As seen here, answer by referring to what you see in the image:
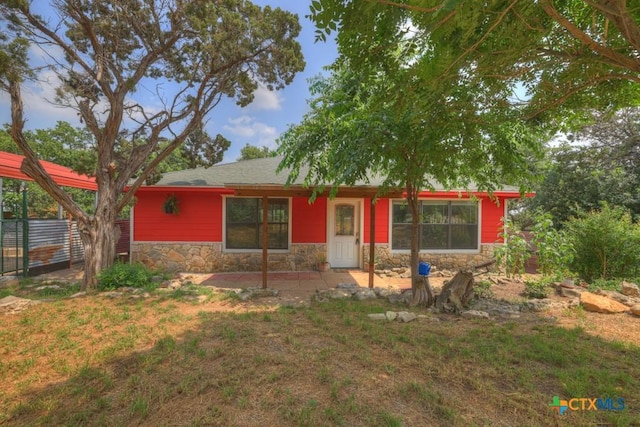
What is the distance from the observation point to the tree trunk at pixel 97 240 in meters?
6.21

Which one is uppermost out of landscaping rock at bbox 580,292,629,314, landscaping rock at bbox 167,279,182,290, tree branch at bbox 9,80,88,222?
tree branch at bbox 9,80,88,222

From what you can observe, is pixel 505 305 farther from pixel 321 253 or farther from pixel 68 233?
pixel 68 233

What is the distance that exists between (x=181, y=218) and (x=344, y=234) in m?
4.86

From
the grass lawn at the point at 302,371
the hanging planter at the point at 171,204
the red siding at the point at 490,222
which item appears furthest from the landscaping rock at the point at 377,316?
the hanging planter at the point at 171,204

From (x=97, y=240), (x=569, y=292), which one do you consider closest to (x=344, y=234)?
(x=569, y=292)

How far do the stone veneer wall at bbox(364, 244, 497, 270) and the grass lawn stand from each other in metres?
4.14

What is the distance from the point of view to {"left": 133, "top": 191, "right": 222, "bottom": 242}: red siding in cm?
812

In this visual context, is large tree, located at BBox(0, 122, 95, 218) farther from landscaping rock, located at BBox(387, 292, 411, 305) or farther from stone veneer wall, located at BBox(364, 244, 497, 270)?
landscaping rock, located at BBox(387, 292, 411, 305)

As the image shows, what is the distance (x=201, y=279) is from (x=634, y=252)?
10411mm

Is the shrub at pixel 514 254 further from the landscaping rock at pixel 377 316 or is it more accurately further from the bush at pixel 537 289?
the landscaping rock at pixel 377 316

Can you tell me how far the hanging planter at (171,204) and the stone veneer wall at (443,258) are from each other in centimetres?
570

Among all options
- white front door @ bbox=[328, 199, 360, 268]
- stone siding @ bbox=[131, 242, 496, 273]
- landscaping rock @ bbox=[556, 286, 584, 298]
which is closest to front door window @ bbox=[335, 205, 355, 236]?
white front door @ bbox=[328, 199, 360, 268]

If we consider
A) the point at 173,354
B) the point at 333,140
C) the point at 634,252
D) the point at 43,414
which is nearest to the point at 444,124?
the point at 333,140

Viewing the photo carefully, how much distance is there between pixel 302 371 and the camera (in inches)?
115
